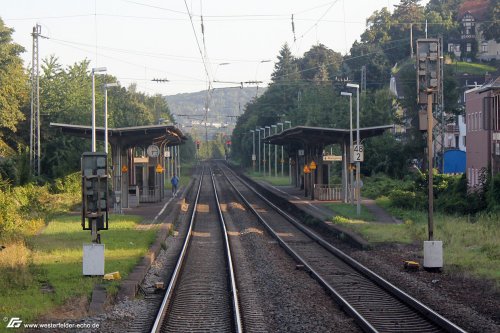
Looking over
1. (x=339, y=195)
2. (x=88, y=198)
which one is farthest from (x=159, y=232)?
(x=339, y=195)

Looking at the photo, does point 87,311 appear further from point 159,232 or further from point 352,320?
point 159,232

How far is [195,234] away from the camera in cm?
3269

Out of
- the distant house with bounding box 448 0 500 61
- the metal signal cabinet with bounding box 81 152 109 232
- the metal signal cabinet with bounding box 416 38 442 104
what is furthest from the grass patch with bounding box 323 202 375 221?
the distant house with bounding box 448 0 500 61

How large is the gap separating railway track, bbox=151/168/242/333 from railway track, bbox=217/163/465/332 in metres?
2.14

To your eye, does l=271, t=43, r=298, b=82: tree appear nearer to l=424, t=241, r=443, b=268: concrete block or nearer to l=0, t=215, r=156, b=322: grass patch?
l=0, t=215, r=156, b=322: grass patch

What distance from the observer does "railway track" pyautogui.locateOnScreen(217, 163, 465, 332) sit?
13348 mm

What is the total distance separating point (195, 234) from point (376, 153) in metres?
32.8

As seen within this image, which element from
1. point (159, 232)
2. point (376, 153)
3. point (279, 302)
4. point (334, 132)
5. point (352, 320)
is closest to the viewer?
point (352, 320)

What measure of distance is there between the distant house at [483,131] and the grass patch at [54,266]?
63.4 feet

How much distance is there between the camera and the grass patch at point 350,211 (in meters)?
35.8

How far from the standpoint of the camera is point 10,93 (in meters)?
55.7

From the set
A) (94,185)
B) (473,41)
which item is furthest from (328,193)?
(473,41)

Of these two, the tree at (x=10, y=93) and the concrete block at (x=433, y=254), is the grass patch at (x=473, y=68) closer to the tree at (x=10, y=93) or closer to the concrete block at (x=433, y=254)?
the tree at (x=10, y=93)

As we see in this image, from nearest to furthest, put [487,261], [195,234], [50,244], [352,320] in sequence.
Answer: [352,320]
[487,261]
[50,244]
[195,234]
